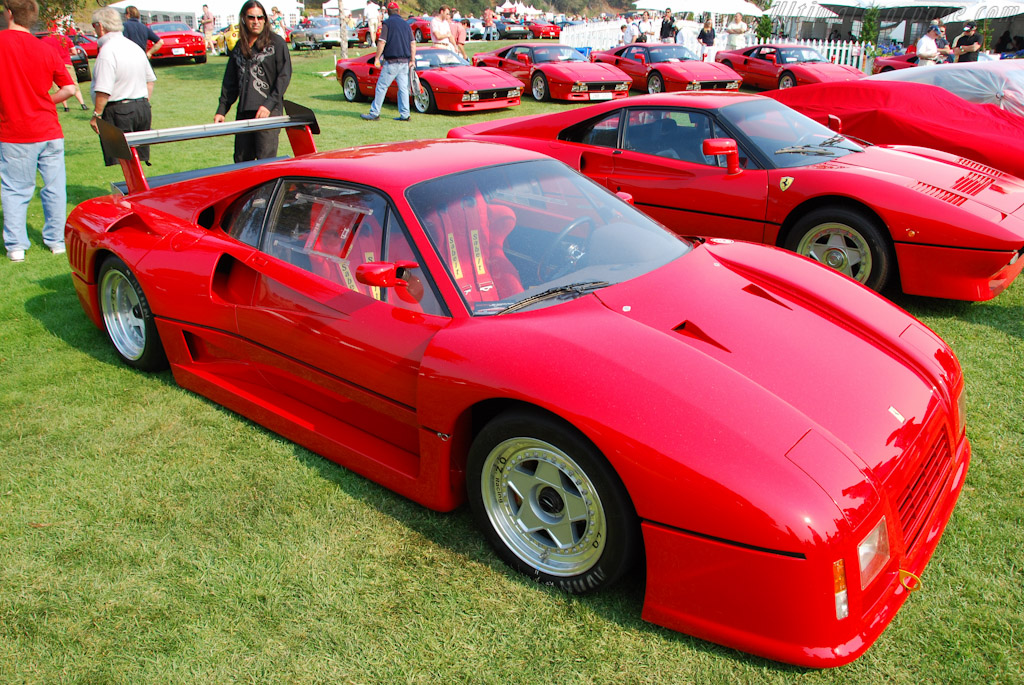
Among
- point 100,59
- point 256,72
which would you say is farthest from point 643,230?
point 100,59

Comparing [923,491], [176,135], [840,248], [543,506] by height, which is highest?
[176,135]

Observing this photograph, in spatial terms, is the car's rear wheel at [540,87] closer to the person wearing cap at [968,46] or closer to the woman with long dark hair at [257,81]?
the person wearing cap at [968,46]

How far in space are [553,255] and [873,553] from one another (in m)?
1.48

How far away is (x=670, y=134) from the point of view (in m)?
5.44

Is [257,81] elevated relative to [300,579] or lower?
elevated

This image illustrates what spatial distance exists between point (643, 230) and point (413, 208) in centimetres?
101

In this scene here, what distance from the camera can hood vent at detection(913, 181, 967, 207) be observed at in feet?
14.6

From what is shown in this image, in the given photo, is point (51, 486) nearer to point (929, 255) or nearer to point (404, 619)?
point (404, 619)

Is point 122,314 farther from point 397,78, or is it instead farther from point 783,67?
point 783,67

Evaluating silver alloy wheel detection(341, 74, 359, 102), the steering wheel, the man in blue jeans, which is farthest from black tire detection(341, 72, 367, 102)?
the steering wheel

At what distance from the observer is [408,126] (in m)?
11.7

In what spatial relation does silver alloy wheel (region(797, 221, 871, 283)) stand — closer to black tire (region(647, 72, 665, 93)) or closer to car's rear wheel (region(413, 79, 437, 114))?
car's rear wheel (region(413, 79, 437, 114))

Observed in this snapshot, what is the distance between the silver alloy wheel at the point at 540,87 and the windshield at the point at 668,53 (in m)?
2.92

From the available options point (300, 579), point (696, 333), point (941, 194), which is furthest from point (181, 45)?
point (696, 333)
